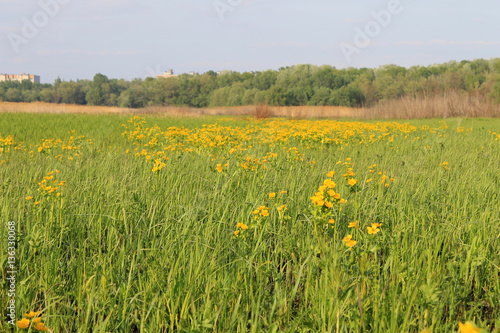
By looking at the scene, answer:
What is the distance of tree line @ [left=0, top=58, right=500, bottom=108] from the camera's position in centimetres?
6219

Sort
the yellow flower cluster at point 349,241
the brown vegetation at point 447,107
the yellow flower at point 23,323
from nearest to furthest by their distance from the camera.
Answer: the yellow flower at point 23,323
the yellow flower cluster at point 349,241
the brown vegetation at point 447,107

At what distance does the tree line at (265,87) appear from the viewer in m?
62.2

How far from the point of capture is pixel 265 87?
74375 mm

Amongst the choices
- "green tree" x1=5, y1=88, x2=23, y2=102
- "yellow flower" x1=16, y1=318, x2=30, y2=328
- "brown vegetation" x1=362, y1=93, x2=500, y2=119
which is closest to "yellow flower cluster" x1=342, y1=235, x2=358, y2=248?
"yellow flower" x1=16, y1=318, x2=30, y2=328

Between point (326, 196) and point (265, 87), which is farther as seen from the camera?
point (265, 87)

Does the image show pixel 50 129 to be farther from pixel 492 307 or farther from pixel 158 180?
pixel 492 307

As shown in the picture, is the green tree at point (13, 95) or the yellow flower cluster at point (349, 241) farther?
the green tree at point (13, 95)

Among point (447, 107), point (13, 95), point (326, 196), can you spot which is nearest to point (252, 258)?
point (326, 196)

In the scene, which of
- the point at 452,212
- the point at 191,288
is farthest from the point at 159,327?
the point at 452,212

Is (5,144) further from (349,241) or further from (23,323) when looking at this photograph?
(349,241)

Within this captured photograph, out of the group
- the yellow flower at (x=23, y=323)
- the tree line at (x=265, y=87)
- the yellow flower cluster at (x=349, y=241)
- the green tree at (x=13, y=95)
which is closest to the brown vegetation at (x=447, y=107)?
the yellow flower cluster at (x=349, y=241)

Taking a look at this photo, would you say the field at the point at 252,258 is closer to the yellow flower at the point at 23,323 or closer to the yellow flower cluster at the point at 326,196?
the yellow flower cluster at the point at 326,196

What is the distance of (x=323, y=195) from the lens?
2.20 m

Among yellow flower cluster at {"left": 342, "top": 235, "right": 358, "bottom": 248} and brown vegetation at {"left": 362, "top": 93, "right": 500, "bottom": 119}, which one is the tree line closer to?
brown vegetation at {"left": 362, "top": 93, "right": 500, "bottom": 119}
